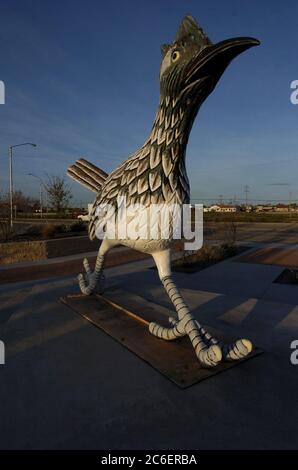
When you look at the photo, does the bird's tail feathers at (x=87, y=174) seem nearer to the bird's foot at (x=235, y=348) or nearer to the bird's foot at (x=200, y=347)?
the bird's foot at (x=200, y=347)

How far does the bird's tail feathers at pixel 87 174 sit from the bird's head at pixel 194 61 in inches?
75.9

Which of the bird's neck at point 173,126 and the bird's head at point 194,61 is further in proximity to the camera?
the bird's neck at point 173,126

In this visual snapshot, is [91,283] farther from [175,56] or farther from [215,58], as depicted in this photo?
[215,58]

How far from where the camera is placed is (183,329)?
284cm

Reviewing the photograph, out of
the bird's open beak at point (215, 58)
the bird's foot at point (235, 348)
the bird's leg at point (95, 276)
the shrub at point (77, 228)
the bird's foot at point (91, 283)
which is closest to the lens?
the bird's open beak at point (215, 58)

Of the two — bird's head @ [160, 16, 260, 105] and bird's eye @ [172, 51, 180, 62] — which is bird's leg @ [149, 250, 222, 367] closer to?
bird's head @ [160, 16, 260, 105]

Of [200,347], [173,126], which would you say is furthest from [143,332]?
[173,126]

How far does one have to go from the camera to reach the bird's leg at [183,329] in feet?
8.19

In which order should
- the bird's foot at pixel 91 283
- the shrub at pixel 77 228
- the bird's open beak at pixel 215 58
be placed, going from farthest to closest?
1. the shrub at pixel 77 228
2. the bird's foot at pixel 91 283
3. the bird's open beak at pixel 215 58

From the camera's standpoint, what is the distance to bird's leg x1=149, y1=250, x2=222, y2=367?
2496 millimetres

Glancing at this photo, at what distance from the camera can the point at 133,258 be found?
10.5 metres

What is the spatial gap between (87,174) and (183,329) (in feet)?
9.04

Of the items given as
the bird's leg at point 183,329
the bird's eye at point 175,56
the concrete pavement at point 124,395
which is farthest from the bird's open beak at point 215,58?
the concrete pavement at point 124,395
